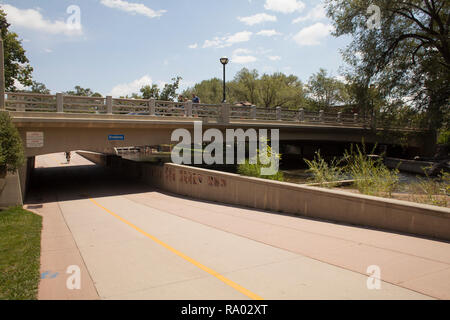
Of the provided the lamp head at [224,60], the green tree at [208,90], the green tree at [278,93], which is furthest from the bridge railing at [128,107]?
the green tree at [208,90]

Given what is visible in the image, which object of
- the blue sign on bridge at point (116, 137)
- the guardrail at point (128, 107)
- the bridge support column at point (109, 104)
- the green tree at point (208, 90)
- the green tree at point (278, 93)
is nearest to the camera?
the guardrail at point (128, 107)

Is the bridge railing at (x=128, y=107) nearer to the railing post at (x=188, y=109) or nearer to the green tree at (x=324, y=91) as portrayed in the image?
the railing post at (x=188, y=109)

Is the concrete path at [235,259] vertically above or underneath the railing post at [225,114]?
underneath

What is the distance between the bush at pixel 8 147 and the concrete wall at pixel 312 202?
270 inches

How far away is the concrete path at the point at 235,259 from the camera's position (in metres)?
4.36

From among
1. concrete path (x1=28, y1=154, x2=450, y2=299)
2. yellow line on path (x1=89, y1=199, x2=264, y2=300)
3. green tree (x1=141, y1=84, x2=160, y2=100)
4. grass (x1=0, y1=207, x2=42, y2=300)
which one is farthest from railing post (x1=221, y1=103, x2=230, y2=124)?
green tree (x1=141, y1=84, x2=160, y2=100)

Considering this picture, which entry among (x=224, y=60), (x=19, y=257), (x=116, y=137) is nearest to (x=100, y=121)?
(x=116, y=137)

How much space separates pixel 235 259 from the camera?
5715 mm

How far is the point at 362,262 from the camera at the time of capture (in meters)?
5.30

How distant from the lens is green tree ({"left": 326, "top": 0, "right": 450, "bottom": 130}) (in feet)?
71.5

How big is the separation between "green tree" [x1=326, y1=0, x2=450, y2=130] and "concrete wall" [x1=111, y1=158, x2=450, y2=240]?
16.8 meters

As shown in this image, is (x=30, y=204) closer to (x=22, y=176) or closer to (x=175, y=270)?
(x=22, y=176)

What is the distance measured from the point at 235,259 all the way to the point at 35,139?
44.2 feet
